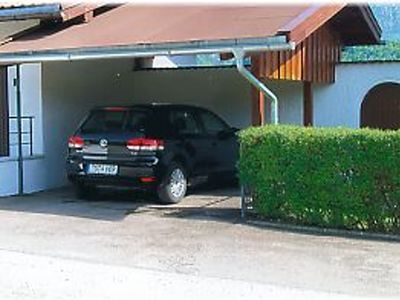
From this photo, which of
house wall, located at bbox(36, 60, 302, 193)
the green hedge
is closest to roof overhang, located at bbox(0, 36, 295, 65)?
the green hedge

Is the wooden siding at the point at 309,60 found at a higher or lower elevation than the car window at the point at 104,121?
higher

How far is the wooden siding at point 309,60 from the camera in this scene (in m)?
12.5

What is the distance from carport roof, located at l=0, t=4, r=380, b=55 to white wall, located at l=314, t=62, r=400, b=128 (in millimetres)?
3715

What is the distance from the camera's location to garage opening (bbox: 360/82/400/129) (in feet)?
51.7

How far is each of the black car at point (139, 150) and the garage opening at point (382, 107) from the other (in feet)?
15.0

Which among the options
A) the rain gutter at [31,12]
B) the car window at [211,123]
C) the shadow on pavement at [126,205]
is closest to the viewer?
the shadow on pavement at [126,205]

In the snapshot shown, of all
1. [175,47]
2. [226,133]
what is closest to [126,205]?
[226,133]

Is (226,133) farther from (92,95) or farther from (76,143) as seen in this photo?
(92,95)

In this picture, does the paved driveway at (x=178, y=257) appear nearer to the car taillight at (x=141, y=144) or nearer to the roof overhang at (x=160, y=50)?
the car taillight at (x=141, y=144)

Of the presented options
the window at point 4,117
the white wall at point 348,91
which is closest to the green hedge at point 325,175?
the window at point 4,117

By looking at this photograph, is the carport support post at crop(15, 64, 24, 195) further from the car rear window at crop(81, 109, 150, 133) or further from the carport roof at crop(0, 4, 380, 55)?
the car rear window at crop(81, 109, 150, 133)

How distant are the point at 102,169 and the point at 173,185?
1170 mm

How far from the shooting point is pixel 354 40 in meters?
16.0

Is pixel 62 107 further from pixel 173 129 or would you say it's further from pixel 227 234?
pixel 227 234
